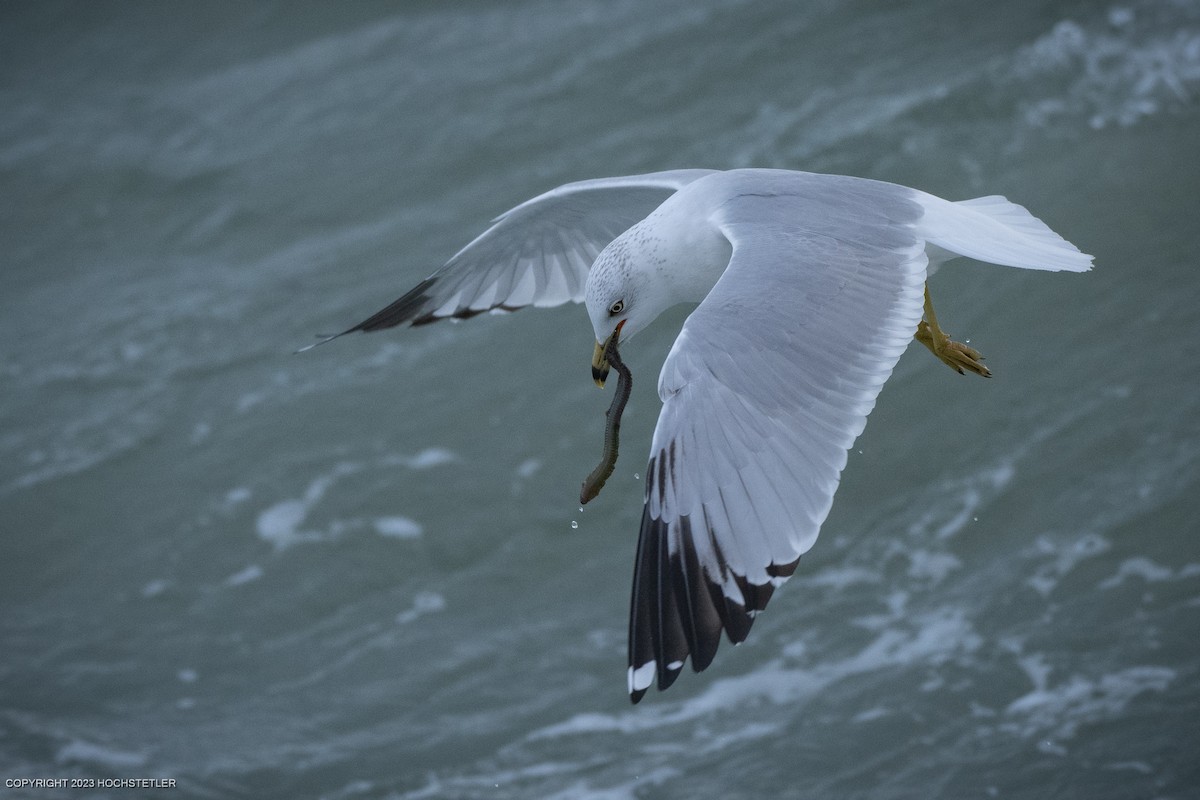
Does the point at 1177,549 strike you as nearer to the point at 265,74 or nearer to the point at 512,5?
the point at 512,5

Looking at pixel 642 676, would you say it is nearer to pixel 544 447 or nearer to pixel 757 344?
pixel 757 344

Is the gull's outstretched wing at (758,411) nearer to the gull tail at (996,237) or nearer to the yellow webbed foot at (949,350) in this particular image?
the gull tail at (996,237)

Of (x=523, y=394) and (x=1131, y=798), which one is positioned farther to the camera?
(x=523, y=394)

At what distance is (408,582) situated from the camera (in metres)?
5.75

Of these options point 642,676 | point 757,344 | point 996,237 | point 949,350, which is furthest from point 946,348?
point 642,676

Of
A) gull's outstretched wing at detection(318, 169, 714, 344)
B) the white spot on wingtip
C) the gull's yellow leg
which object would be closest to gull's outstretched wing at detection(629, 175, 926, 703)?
the white spot on wingtip

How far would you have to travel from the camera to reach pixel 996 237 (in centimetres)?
359

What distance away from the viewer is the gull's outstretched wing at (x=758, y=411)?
9.30 ft

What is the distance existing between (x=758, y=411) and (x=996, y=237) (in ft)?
3.10

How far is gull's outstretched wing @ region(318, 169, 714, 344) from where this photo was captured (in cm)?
454

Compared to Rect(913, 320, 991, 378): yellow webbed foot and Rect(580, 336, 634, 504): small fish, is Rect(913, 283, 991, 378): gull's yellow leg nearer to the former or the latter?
Rect(913, 320, 991, 378): yellow webbed foot

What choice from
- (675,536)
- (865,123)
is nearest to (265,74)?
(865,123)

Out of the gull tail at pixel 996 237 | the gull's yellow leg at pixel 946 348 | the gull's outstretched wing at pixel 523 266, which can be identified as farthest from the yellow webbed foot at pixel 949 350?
the gull's outstretched wing at pixel 523 266

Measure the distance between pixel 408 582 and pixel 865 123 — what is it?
393 cm
